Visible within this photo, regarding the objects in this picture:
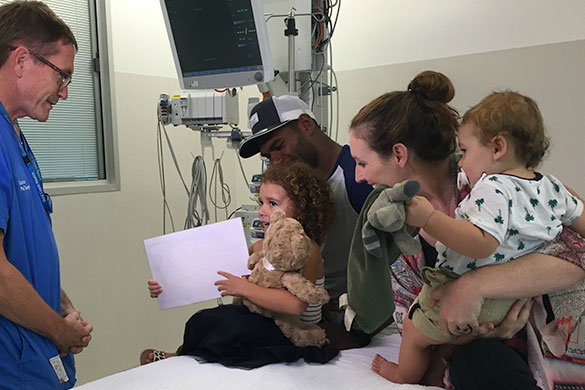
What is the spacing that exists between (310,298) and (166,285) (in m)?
0.55

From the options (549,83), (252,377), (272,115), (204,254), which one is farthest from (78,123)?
(549,83)

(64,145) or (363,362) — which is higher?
(64,145)

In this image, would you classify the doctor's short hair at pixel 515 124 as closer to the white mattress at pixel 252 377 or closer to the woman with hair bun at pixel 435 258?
the woman with hair bun at pixel 435 258

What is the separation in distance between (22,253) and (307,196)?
885mm

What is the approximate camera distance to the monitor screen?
7.00ft

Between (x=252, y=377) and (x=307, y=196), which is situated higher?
(x=307, y=196)

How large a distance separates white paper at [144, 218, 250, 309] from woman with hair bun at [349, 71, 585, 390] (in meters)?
0.51

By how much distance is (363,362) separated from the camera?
1.50 meters

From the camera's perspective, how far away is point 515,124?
115cm

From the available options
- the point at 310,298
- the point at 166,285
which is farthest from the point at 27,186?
the point at 310,298

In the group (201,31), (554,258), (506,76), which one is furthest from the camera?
(506,76)

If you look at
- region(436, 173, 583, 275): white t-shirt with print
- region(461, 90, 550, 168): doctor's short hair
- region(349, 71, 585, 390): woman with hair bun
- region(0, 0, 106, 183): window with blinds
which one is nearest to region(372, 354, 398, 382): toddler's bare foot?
region(349, 71, 585, 390): woman with hair bun

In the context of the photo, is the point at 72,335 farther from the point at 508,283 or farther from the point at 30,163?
the point at 508,283

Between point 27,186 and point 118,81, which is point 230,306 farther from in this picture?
point 118,81
